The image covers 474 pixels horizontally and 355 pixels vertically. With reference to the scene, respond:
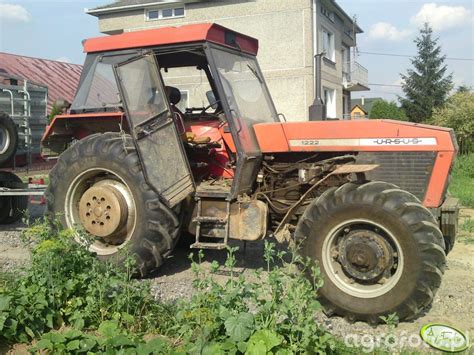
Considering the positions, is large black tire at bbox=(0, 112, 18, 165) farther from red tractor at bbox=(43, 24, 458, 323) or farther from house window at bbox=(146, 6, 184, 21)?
house window at bbox=(146, 6, 184, 21)

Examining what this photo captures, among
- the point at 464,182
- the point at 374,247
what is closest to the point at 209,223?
the point at 374,247

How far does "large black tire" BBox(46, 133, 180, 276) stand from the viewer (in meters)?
5.18

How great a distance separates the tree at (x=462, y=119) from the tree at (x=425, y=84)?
17147 mm

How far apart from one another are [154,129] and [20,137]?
4.02 metres

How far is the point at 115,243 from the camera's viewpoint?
559 cm

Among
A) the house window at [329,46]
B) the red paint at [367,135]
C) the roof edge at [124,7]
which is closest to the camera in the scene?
the red paint at [367,135]

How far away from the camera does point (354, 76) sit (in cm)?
2897

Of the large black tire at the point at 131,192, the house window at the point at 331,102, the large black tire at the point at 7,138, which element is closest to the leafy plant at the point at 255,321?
the large black tire at the point at 131,192

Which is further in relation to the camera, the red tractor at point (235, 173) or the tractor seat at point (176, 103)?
Result: the tractor seat at point (176, 103)

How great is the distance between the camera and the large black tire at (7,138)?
7.54 m

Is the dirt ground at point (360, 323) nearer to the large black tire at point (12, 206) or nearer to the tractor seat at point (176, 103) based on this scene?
the large black tire at point (12, 206)

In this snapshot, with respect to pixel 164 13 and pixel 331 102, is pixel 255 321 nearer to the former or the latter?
pixel 164 13

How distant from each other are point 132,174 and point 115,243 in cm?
87

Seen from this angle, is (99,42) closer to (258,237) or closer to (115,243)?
(115,243)
